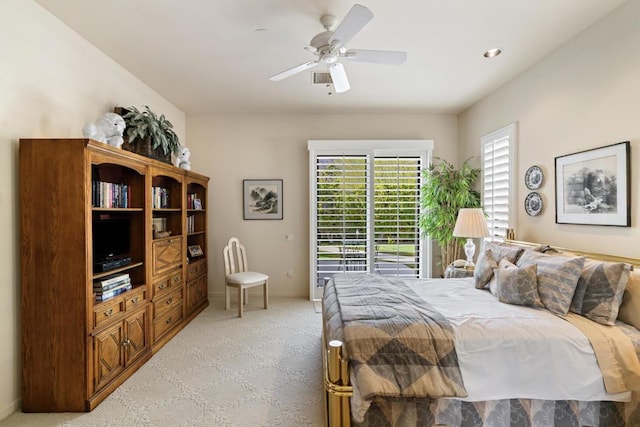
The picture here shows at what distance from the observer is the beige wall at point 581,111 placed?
2174mm

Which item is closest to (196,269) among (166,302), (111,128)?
(166,302)

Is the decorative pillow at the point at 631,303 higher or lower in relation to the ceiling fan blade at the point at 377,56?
lower

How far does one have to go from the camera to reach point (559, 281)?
→ 2.08 metres

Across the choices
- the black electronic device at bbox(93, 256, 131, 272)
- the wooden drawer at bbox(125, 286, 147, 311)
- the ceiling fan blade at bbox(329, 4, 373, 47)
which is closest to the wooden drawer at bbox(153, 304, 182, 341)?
the wooden drawer at bbox(125, 286, 147, 311)

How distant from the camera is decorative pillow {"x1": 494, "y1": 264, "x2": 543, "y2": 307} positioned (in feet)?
7.08

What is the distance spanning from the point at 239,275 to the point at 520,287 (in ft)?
10.5

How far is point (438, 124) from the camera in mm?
4758

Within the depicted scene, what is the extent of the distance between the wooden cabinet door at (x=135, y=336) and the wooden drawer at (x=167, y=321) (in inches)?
7.4

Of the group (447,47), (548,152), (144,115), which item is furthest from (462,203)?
(144,115)

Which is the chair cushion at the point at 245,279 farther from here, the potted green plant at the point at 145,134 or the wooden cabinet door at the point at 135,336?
the potted green plant at the point at 145,134

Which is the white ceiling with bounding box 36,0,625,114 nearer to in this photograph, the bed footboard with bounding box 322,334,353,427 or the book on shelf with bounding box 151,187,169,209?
the book on shelf with bounding box 151,187,169,209

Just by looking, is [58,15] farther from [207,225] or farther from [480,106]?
[480,106]

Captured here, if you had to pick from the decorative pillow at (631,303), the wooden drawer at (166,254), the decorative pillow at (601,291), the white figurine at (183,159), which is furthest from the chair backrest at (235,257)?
the decorative pillow at (631,303)

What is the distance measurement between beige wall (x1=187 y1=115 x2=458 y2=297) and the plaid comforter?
285cm
